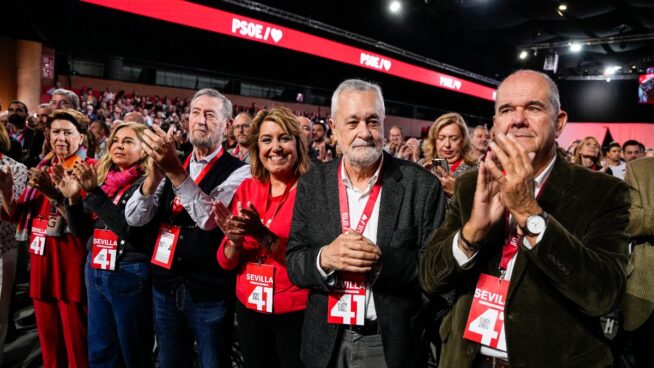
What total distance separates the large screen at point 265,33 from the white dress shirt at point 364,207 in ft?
22.1

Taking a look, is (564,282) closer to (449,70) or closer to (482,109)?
(449,70)

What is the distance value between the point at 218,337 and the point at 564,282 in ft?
5.19

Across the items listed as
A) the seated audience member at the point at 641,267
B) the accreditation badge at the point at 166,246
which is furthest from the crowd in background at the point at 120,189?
the seated audience member at the point at 641,267

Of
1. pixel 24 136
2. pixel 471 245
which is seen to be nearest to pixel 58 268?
pixel 471 245

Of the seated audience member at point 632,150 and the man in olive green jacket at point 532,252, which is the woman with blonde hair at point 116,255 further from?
the seated audience member at point 632,150

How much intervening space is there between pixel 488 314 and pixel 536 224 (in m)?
0.34

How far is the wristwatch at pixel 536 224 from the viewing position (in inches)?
40.6

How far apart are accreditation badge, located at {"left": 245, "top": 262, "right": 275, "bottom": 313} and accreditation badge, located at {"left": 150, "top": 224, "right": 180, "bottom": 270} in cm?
46

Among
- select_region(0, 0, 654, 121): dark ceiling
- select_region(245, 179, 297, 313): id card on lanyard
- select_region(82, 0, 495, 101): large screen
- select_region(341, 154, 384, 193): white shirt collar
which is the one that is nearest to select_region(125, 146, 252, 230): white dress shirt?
select_region(245, 179, 297, 313): id card on lanyard

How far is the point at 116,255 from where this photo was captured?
2.34 m

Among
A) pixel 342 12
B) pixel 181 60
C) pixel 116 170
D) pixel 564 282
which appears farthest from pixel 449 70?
pixel 564 282

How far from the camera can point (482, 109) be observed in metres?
18.1

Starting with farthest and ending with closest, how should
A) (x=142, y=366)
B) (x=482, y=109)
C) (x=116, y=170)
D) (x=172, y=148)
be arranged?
(x=482, y=109)
(x=116, y=170)
(x=142, y=366)
(x=172, y=148)

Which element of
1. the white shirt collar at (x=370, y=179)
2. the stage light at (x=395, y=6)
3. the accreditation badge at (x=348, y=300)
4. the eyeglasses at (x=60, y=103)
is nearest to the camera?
the accreditation badge at (x=348, y=300)
